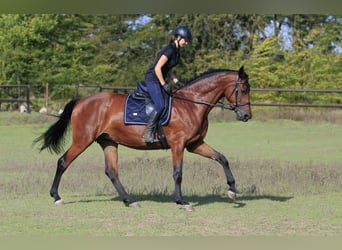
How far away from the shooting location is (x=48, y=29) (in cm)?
3303

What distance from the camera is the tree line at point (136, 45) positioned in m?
31.1

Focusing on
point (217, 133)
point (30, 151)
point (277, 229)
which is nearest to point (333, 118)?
point (217, 133)

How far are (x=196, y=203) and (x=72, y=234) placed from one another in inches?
105

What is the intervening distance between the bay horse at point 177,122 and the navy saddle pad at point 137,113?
6cm

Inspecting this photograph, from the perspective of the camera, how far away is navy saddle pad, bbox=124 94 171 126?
8617 mm

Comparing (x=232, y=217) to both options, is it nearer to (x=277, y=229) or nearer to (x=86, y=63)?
(x=277, y=229)

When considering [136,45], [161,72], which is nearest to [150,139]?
[161,72]

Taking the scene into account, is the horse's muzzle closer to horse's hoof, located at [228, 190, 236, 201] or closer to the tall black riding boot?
horse's hoof, located at [228, 190, 236, 201]

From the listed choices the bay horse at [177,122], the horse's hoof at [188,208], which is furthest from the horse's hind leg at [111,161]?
the horse's hoof at [188,208]

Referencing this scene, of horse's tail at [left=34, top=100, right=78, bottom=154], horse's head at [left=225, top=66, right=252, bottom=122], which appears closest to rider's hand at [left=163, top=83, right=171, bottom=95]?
horse's head at [left=225, top=66, right=252, bottom=122]

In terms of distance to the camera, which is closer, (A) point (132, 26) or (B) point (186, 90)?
(B) point (186, 90)

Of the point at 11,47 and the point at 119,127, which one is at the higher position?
the point at 11,47

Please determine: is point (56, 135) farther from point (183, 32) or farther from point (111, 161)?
point (183, 32)

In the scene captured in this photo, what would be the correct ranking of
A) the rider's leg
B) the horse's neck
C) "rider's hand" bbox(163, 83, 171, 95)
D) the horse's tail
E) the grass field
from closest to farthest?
the grass field < "rider's hand" bbox(163, 83, 171, 95) < the rider's leg < the horse's neck < the horse's tail
